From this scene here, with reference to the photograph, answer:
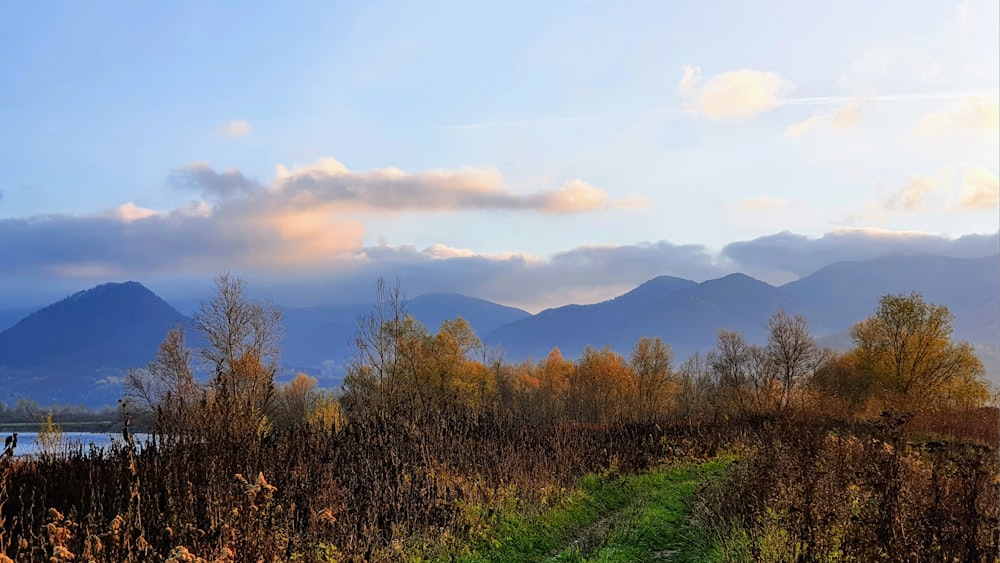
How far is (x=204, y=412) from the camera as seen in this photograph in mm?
7352

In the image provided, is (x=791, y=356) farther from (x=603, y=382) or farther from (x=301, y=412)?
(x=301, y=412)

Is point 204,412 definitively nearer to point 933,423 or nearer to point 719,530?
point 719,530

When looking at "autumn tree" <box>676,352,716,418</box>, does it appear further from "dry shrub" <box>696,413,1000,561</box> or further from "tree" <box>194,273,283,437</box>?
"tree" <box>194,273,283,437</box>

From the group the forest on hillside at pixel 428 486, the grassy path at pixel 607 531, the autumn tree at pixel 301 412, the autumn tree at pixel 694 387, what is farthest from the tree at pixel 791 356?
the grassy path at pixel 607 531

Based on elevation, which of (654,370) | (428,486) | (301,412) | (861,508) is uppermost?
(861,508)

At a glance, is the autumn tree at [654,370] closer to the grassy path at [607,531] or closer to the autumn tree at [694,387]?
the autumn tree at [694,387]

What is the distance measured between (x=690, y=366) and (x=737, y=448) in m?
79.2

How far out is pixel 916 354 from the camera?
4262 centimetres

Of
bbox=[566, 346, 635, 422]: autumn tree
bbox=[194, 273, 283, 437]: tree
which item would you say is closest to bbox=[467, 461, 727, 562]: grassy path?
bbox=[194, 273, 283, 437]: tree

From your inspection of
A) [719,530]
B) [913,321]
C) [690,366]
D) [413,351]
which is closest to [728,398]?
[913,321]

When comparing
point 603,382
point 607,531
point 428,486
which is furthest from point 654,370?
point 428,486

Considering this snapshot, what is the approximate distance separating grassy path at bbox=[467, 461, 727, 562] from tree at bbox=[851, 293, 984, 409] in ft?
113

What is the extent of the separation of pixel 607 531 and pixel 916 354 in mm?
41649

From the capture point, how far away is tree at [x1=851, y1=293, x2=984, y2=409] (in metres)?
41.6
